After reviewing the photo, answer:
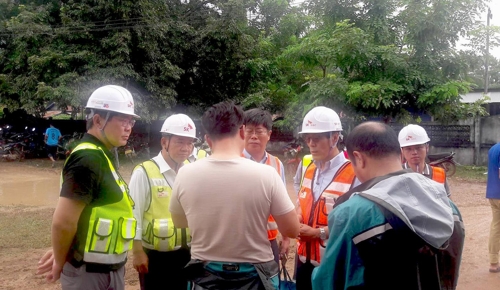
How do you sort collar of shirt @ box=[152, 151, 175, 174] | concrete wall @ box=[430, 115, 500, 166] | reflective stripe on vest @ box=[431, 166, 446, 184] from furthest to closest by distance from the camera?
concrete wall @ box=[430, 115, 500, 166], reflective stripe on vest @ box=[431, 166, 446, 184], collar of shirt @ box=[152, 151, 175, 174]

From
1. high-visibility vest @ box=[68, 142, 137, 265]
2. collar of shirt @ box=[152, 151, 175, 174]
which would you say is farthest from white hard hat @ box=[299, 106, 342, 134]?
high-visibility vest @ box=[68, 142, 137, 265]

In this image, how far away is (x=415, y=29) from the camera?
45.0 ft

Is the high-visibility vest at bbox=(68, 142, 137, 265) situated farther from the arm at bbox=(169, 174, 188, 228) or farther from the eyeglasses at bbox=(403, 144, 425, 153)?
the eyeglasses at bbox=(403, 144, 425, 153)

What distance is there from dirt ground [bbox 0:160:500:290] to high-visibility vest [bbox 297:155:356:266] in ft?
8.20

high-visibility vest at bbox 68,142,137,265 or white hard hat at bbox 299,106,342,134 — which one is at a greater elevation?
white hard hat at bbox 299,106,342,134

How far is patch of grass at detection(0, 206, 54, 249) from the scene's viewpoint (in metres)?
6.45

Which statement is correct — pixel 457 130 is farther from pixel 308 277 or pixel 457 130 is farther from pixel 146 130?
pixel 308 277

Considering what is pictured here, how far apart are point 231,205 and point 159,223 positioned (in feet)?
3.36

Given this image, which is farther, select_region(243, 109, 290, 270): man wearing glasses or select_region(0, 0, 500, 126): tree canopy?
select_region(0, 0, 500, 126): tree canopy

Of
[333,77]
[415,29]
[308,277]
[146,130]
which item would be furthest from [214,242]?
[146,130]

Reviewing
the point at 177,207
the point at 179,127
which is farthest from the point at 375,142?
the point at 179,127

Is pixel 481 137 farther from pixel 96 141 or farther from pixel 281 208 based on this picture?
pixel 96 141

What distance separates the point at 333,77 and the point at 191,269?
473 inches

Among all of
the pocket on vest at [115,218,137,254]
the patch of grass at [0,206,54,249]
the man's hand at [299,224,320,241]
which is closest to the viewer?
the pocket on vest at [115,218,137,254]
